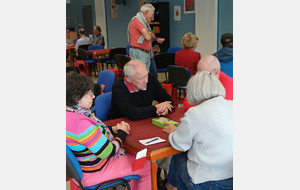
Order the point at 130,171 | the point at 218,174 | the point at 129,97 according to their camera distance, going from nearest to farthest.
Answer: the point at 218,174 < the point at 130,171 < the point at 129,97

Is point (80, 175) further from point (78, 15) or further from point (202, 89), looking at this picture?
point (78, 15)

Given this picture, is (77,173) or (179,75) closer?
(77,173)

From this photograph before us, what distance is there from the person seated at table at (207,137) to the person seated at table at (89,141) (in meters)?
0.37

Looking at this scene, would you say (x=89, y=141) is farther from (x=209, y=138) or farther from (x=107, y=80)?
(x=107, y=80)

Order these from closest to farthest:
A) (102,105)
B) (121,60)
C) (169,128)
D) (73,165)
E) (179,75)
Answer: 1. (73,165)
2. (169,128)
3. (102,105)
4. (179,75)
5. (121,60)

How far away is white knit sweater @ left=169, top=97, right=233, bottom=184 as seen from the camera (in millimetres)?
1547

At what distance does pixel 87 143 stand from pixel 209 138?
696 mm

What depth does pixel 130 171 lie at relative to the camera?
1806 millimetres

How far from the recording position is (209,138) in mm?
1566

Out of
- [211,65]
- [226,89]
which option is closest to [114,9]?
[211,65]

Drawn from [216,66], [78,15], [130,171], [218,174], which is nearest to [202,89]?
[218,174]

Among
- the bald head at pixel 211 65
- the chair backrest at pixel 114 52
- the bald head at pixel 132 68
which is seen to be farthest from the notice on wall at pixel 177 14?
the bald head at pixel 132 68
